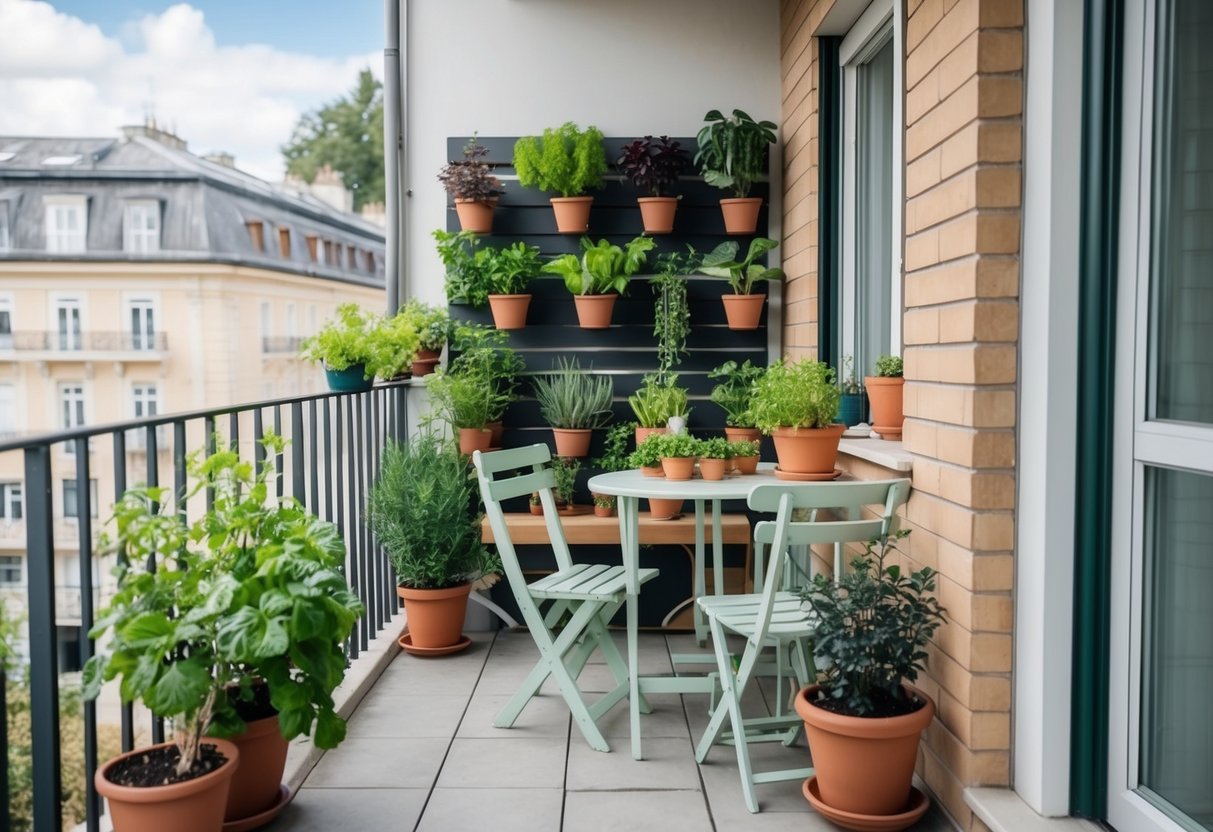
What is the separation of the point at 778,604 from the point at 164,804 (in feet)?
5.43

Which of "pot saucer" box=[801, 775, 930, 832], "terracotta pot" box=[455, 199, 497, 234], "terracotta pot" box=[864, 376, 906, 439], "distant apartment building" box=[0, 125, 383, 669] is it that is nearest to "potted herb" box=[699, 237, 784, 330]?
"terracotta pot" box=[455, 199, 497, 234]

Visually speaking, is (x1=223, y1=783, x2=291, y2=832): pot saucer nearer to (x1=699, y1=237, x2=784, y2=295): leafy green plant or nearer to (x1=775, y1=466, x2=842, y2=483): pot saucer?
(x1=775, y1=466, x2=842, y2=483): pot saucer

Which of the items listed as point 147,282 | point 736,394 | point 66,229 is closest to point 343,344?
point 736,394

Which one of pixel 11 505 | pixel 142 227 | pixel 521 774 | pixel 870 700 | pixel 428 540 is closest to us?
pixel 870 700

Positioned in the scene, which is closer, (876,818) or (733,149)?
(876,818)

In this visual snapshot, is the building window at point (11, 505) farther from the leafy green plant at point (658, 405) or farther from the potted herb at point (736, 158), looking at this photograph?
the potted herb at point (736, 158)

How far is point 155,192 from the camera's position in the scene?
18.4 metres

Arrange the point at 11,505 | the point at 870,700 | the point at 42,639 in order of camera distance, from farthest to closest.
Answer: the point at 11,505
the point at 870,700
the point at 42,639

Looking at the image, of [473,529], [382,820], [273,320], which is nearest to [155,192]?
[273,320]

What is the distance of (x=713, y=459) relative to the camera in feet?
11.3

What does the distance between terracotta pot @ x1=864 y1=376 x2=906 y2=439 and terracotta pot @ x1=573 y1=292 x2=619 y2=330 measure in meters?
1.48

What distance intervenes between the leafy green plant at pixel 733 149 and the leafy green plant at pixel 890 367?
4.73 feet

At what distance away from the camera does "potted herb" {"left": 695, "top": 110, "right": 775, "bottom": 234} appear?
4.36m

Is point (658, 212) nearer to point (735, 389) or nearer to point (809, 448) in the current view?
point (735, 389)
